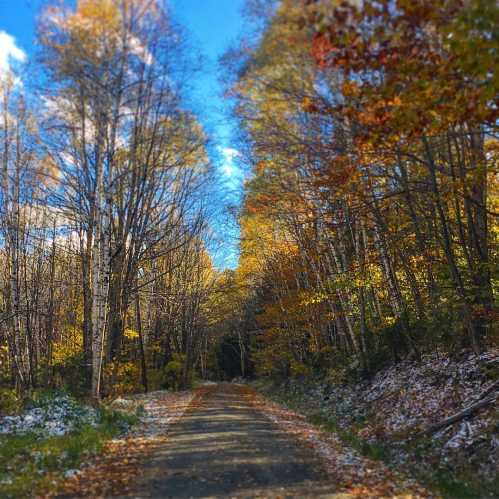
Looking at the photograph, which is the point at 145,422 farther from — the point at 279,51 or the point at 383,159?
the point at 279,51

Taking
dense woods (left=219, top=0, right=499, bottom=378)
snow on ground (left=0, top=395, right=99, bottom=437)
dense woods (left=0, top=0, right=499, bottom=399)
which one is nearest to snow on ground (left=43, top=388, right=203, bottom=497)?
snow on ground (left=0, top=395, right=99, bottom=437)

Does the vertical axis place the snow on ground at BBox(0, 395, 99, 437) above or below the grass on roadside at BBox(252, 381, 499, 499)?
above

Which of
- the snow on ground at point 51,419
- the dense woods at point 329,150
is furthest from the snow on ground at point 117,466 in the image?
the dense woods at point 329,150

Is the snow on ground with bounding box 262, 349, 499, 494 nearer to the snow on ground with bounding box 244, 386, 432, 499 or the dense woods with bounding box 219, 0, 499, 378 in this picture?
the snow on ground with bounding box 244, 386, 432, 499

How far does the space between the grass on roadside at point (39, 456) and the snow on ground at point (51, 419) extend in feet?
0.88

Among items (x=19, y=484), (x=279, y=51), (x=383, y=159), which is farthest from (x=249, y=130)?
(x=19, y=484)

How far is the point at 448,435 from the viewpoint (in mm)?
6980

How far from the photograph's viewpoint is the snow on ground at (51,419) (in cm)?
803

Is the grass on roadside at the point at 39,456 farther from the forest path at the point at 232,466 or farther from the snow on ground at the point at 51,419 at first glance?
the forest path at the point at 232,466

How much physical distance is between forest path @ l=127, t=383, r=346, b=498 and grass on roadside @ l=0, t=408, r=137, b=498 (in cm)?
114

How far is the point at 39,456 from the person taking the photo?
258 inches

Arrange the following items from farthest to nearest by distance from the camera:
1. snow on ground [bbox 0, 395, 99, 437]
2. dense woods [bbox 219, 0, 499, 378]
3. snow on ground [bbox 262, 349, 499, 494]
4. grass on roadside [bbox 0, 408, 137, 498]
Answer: snow on ground [bbox 0, 395, 99, 437] < snow on ground [bbox 262, 349, 499, 494] < grass on roadside [bbox 0, 408, 137, 498] < dense woods [bbox 219, 0, 499, 378]

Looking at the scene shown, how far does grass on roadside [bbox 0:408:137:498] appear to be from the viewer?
553 cm

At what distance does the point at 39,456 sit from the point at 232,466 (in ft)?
9.51
